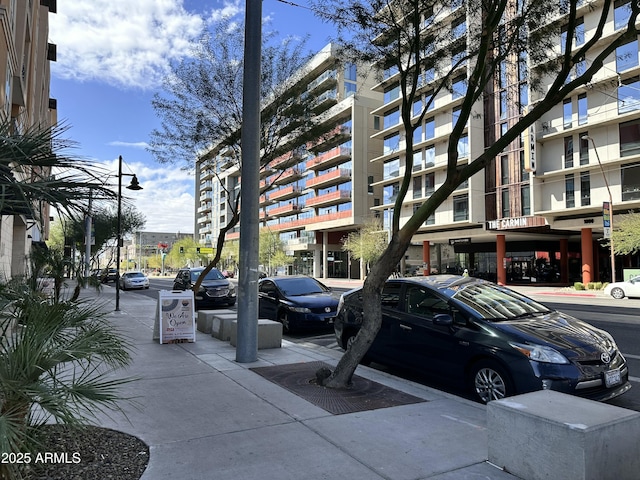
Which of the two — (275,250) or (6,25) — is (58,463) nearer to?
(6,25)

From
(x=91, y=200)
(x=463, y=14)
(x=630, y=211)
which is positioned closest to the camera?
(x=91, y=200)

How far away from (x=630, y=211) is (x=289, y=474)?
34.5m

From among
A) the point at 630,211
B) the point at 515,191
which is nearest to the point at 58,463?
the point at 630,211

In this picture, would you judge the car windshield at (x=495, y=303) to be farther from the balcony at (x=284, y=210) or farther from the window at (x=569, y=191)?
the balcony at (x=284, y=210)

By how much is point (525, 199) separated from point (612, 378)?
113 feet

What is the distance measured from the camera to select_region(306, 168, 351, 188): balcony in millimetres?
56438

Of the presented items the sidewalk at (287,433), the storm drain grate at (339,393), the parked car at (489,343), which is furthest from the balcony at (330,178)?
the sidewalk at (287,433)

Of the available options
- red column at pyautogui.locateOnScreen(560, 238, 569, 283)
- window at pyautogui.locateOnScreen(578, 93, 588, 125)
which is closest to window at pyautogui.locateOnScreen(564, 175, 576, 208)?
window at pyautogui.locateOnScreen(578, 93, 588, 125)

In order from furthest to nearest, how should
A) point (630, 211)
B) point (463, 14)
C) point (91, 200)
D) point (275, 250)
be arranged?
point (275, 250)
point (630, 211)
point (463, 14)
point (91, 200)

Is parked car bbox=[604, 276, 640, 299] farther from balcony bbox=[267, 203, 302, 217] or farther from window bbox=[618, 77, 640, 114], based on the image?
balcony bbox=[267, 203, 302, 217]

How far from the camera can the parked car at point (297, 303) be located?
475 inches

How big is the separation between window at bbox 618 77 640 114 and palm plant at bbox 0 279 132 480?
116 feet

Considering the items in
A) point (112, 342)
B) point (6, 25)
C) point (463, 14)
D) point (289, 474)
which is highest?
point (6, 25)

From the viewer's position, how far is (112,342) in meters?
3.58
